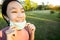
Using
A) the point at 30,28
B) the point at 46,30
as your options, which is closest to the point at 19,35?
the point at 30,28

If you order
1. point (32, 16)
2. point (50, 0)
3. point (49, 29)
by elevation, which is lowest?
point (49, 29)

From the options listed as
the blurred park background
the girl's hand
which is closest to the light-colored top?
the girl's hand

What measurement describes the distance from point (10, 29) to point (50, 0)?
1.89 feet

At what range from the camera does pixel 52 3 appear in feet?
7.45

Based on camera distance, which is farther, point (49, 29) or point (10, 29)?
point (49, 29)

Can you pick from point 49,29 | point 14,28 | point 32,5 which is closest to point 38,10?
point 32,5

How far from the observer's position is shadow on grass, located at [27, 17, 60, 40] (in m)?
2.19

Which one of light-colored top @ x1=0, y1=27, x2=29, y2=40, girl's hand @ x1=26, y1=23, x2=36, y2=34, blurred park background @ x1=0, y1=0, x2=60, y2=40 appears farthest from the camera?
blurred park background @ x1=0, y1=0, x2=60, y2=40

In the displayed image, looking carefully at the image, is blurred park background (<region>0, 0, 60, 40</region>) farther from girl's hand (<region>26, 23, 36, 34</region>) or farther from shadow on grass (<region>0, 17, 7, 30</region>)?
shadow on grass (<region>0, 17, 7, 30</region>)

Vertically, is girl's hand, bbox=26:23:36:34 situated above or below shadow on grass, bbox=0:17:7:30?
below

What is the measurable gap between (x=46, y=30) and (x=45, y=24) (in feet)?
0.21

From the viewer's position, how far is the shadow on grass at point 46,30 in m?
2.19

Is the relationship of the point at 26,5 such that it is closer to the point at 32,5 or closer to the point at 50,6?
the point at 32,5

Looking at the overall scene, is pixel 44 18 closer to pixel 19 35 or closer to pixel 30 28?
pixel 30 28
